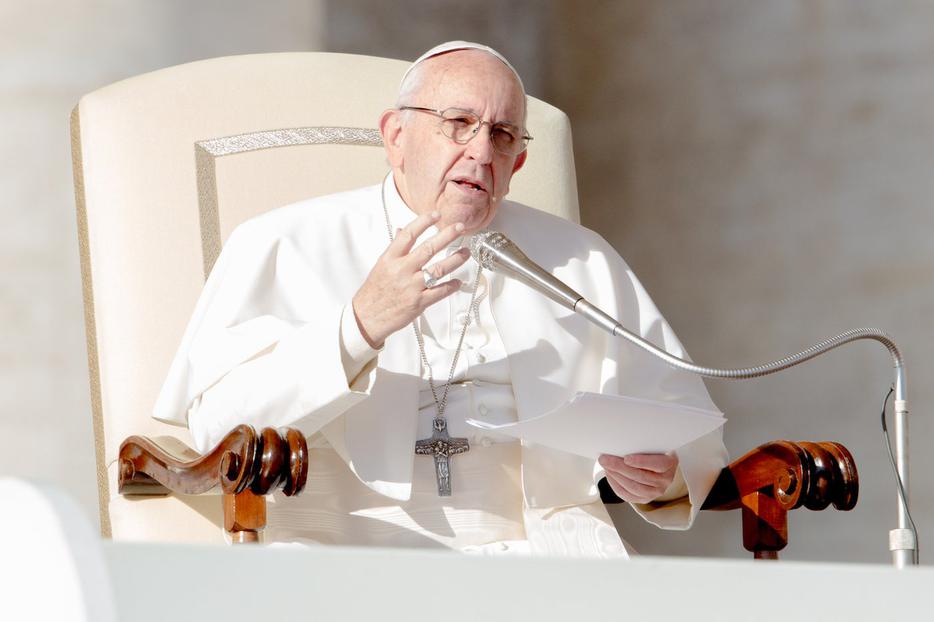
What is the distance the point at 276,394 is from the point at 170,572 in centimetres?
179

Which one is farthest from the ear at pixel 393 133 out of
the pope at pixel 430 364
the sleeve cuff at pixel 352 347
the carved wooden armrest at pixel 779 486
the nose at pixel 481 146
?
the carved wooden armrest at pixel 779 486

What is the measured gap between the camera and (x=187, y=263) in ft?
10.1

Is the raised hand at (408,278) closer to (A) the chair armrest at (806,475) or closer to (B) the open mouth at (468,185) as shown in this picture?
(B) the open mouth at (468,185)

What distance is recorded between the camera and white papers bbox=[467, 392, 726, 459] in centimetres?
210

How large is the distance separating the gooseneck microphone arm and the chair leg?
0.56 meters

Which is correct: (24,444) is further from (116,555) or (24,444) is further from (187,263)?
(116,555)

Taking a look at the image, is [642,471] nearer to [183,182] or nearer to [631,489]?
[631,489]

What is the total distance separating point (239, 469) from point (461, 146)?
3.07 feet

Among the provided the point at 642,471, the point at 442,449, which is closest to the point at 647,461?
the point at 642,471

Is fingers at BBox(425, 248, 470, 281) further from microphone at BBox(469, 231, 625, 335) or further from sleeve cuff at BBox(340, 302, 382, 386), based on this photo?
sleeve cuff at BBox(340, 302, 382, 386)

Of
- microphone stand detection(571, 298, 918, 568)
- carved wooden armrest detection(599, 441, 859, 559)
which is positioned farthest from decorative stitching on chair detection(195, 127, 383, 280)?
microphone stand detection(571, 298, 918, 568)

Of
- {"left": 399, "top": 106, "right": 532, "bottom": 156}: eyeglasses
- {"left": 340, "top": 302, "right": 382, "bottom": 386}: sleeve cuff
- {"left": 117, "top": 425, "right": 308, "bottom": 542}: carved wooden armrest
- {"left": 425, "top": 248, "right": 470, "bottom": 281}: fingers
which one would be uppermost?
{"left": 399, "top": 106, "right": 532, "bottom": 156}: eyeglasses

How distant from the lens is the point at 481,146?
9.02ft

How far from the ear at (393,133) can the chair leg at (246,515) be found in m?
A: 0.95
